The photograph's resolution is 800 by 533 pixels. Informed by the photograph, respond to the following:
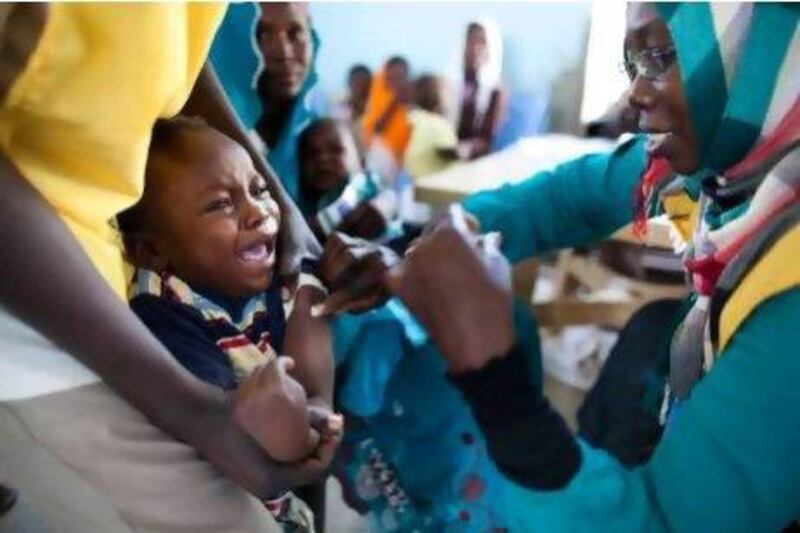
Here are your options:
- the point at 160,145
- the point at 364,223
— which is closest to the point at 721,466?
the point at 160,145

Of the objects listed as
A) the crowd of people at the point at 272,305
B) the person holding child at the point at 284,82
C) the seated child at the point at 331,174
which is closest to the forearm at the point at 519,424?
the crowd of people at the point at 272,305

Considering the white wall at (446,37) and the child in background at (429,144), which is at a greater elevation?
the white wall at (446,37)

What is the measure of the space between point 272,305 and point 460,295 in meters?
0.29

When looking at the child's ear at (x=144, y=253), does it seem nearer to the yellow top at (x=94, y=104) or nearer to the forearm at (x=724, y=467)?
the yellow top at (x=94, y=104)

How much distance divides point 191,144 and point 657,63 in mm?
419

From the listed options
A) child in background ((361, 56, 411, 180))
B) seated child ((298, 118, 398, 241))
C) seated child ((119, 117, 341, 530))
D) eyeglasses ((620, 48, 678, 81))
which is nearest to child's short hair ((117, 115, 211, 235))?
seated child ((119, 117, 341, 530))

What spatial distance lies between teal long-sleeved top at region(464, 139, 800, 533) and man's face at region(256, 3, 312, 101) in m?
1.12

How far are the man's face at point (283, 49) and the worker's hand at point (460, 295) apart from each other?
1080 millimetres

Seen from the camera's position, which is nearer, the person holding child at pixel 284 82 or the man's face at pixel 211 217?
the man's face at pixel 211 217

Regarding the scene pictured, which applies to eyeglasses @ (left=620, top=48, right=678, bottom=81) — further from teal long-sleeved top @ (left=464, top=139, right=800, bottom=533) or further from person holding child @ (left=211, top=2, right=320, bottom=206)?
person holding child @ (left=211, top=2, right=320, bottom=206)

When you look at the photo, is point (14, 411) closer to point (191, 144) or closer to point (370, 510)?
point (191, 144)

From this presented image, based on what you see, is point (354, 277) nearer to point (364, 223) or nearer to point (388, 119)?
point (364, 223)

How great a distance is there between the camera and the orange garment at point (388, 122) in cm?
368

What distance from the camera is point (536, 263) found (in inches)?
80.4
